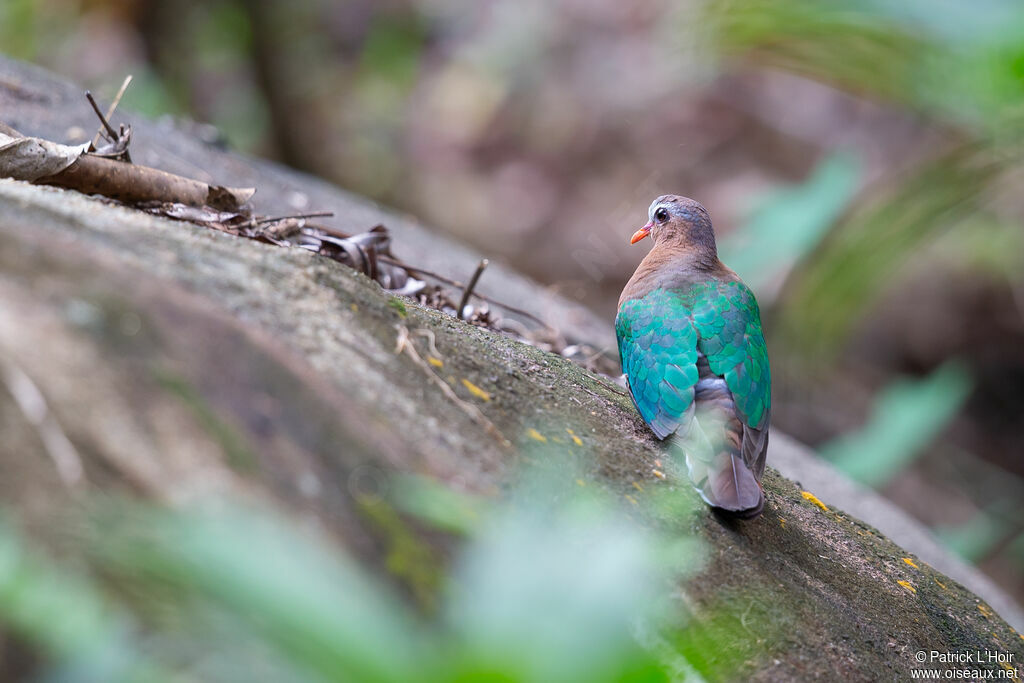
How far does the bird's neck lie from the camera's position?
3.26m

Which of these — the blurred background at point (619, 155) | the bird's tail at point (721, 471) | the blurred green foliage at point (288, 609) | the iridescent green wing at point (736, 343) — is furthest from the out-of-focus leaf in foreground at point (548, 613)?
the blurred background at point (619, 155)

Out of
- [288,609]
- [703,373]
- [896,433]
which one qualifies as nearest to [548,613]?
[288,609]

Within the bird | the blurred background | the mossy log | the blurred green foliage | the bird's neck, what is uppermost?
the blurred background

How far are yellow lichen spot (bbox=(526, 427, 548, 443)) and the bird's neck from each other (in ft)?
4.01

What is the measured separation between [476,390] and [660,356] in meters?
0.97

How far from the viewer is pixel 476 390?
2.15 metres

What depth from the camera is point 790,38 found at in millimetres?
1759

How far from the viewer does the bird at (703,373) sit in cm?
242

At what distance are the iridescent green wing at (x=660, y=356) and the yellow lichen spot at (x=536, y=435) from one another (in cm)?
62

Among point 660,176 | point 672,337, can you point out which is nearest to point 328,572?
point 672,337

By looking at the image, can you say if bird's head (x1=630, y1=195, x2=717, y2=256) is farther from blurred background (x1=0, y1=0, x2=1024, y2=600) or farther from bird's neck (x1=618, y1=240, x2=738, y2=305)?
blurred background (x1=0, y1=0, x2=1024, y2=600)

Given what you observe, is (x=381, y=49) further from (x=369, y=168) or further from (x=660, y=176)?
(x=660, y=176)

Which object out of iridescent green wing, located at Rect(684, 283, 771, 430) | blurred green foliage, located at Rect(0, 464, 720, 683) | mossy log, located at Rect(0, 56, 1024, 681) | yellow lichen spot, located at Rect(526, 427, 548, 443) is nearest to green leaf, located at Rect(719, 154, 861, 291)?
iridescent green wing, located at Rect(684, 283, 771, 430)

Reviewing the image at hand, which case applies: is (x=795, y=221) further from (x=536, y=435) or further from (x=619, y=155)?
(x=619, y=155)
